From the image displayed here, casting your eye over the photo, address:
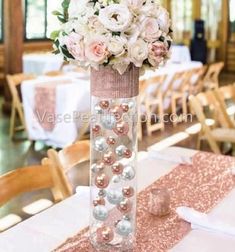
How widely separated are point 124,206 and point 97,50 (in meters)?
0.46

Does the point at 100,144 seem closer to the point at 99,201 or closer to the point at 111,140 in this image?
the point at 111,140

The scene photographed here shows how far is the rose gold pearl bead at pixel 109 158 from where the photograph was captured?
4.64 feet

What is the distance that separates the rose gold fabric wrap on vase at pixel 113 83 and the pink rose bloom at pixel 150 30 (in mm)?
97

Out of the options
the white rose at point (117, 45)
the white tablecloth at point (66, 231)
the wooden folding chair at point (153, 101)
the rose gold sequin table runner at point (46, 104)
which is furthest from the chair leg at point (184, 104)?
the white rose at point (117, 45)

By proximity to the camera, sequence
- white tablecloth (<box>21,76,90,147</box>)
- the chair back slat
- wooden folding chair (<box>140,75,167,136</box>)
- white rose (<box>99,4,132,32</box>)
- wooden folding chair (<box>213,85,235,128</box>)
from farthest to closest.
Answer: wooden folding chair (<box>140,75,167,136</box>), white tablecloth (<box>21,76,90,147</box>), wooden folding chair (<box>213,85,235,128</box>), the chair back slat, white rose (<box>99,4,132,32</box>)

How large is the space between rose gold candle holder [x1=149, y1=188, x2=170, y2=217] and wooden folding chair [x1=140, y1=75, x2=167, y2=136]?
13.1ft

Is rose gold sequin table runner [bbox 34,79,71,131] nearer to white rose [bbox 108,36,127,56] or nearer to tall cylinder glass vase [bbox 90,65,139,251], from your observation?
tall cylinder glass vase [bbox 90,65,139,251]

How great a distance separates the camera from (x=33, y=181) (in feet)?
6.41

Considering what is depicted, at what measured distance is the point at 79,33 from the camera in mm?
1323

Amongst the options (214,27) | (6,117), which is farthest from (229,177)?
(214,27)

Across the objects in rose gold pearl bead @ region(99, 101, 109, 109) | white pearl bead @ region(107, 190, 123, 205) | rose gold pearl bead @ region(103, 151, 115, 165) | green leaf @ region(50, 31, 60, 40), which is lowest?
white pearl bead @ region(107, 190, 123, 205)

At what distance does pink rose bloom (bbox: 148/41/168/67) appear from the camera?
4.41ft

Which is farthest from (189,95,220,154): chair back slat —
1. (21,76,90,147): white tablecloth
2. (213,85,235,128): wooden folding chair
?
(21,76,90,147): white tablecloth

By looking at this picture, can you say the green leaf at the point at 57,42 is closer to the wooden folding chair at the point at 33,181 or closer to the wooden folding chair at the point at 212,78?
the wooden folding chair at the point at 33,181
